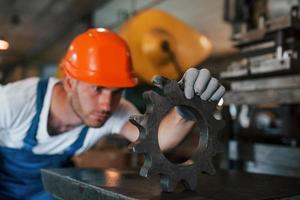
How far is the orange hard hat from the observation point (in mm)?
Answer: 1327

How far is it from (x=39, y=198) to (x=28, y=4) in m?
3.41

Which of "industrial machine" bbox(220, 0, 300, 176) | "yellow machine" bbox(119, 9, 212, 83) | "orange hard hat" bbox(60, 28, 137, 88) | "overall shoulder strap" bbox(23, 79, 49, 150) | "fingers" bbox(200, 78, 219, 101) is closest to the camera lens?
"fingers" bbox(200, 78, 219, 101)

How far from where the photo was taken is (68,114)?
1.50m

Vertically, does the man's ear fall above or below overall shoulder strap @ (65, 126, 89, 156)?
above

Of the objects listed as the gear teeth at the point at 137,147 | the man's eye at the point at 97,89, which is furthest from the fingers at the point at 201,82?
the man's eye at the point at 97,89

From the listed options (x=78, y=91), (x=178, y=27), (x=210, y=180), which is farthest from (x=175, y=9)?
(x=210, y=180)

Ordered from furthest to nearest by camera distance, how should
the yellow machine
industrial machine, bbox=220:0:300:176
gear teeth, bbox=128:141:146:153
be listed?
1. the yellow machine
2. industrial machine, bbox=220:0:300:176
3. gear teeth, bbox=128:141:146:153

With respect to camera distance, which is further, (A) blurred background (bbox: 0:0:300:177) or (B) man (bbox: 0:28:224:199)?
(A) blurred background (bbox: 0:0:300:177)

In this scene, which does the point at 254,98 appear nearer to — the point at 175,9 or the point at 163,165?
the point at 163,165

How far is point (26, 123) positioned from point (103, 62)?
1.26 ft

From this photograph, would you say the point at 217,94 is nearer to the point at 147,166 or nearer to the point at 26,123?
the point at 147,166

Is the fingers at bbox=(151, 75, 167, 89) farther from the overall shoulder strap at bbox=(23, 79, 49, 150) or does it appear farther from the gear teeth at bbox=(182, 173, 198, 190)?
the overall shoulder strap at bbox=(23, 79, 49, 150)

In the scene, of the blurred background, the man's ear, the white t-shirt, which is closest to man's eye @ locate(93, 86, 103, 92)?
the man's ear

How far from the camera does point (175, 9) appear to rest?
11.5 feet
